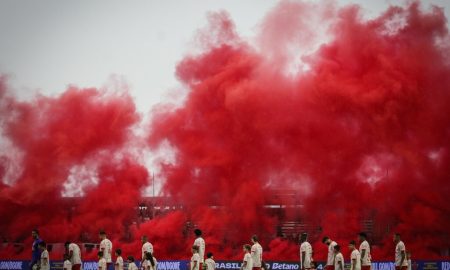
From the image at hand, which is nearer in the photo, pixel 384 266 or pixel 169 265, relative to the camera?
pixel 384 266

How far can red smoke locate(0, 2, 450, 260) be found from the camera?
144 ft

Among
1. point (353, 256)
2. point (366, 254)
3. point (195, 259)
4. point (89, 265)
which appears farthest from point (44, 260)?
point (366, 254)

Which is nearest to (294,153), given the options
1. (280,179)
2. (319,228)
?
(280,179)

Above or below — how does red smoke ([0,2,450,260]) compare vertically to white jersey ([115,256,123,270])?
above

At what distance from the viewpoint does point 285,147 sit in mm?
45750

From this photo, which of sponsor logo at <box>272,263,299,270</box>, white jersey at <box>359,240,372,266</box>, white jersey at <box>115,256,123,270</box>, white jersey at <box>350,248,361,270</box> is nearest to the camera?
white jersey at <box>350,248,361,270</box>

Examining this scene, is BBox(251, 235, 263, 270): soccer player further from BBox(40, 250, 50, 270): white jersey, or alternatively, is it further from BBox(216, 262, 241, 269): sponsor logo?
BBox(216, 262, 241, 269): sponsor logo

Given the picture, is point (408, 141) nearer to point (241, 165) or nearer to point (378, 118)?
point (378, 118)

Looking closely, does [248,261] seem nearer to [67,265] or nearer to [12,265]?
[67,265]

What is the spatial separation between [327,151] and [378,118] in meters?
3.65

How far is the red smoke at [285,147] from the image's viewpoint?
4375cm

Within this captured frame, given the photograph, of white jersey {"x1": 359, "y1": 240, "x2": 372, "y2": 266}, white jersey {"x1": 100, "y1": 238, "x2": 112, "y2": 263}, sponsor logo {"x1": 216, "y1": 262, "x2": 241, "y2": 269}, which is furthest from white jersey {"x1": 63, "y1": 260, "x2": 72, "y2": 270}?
white jersey {"x1": 359, "y1": 240, "x2": 372, "y2": 266}

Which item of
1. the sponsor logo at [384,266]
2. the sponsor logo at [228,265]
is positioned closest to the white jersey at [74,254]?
the sponsor logo at [228,265]

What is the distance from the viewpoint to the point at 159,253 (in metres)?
44.8
